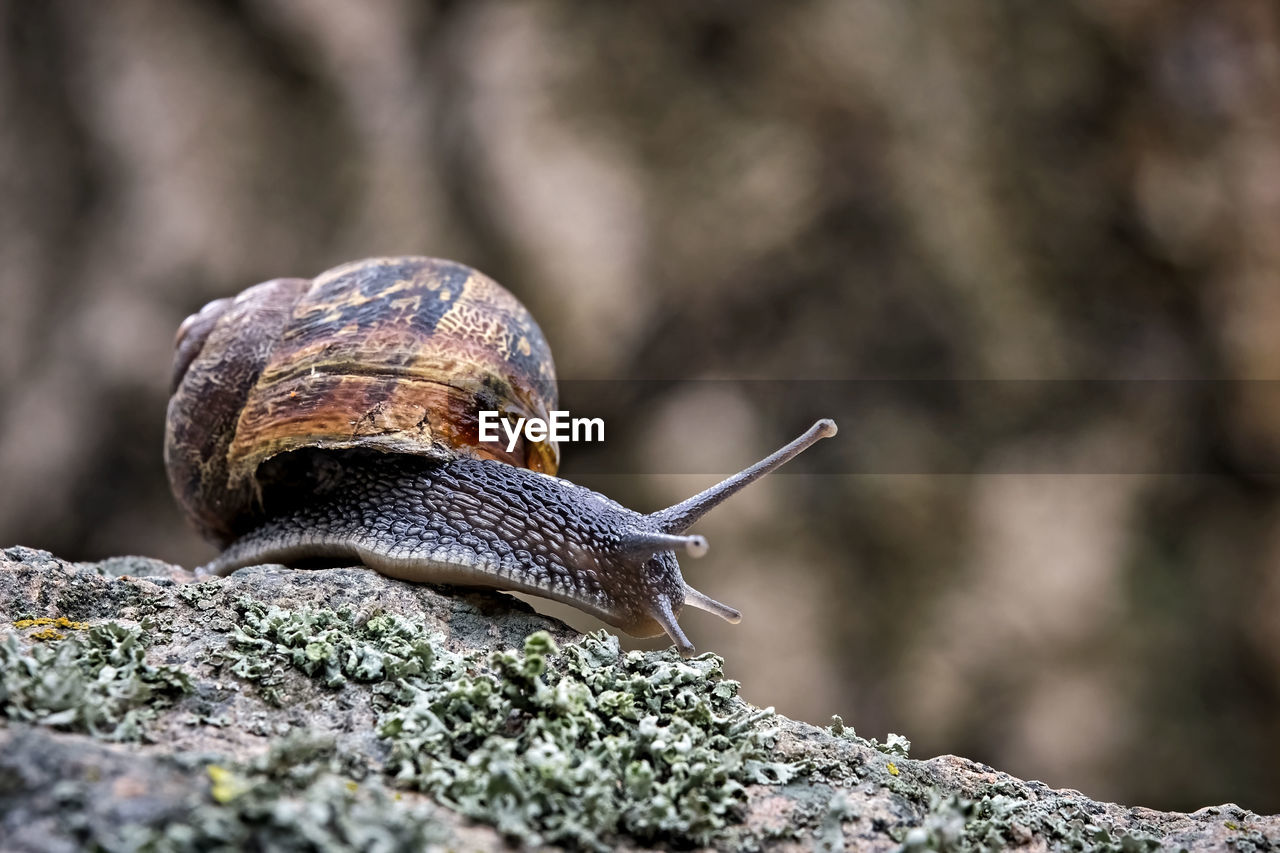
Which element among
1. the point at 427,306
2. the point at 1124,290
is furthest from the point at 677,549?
the point at 1124,290

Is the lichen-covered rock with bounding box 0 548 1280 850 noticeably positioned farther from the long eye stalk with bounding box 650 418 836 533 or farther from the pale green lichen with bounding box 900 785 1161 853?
the long eye stalk with bounding box 650 418 836 533

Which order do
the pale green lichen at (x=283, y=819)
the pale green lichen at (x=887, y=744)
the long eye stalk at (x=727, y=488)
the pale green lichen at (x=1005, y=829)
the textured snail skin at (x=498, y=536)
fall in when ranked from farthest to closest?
1. the long eye stalk at (x=727, y=488)
2. the textured snail skin at (x=498, y=536)
3. the pale green lichen at (x=887, y=744)
4. the pale green lichen at (x=1005, y=829)
5. the pale green lichen at (x=283, y=819)

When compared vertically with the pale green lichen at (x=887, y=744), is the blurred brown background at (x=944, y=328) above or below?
above

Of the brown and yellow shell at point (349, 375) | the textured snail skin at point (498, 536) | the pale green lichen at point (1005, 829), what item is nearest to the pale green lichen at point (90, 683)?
the textured snail skin at point (498, 536)

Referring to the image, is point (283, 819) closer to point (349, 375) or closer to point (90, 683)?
point (90, 683)

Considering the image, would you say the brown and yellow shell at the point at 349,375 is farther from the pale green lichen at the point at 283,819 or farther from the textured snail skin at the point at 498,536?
the pale green lichen at the point at 283,819

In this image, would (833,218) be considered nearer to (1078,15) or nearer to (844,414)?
(844,414)
